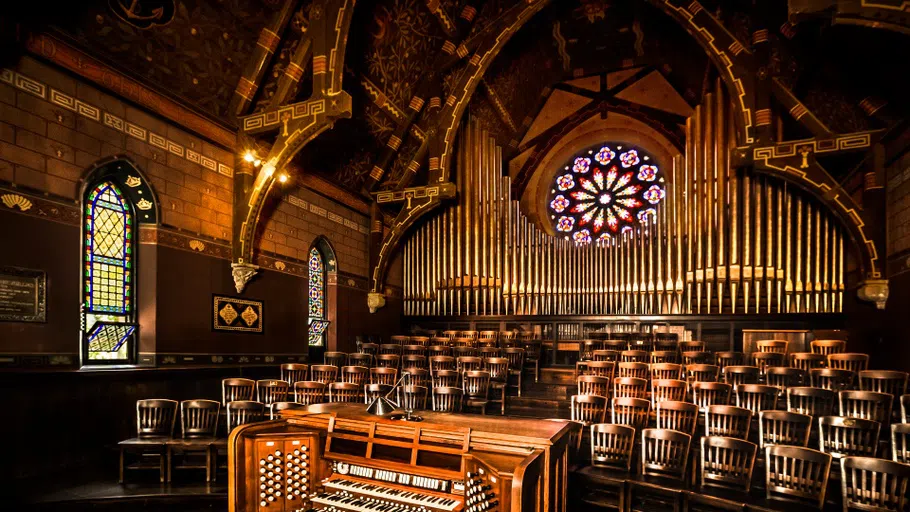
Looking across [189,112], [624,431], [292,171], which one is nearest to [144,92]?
[189,112]

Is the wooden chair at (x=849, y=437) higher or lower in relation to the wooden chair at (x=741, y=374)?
lower

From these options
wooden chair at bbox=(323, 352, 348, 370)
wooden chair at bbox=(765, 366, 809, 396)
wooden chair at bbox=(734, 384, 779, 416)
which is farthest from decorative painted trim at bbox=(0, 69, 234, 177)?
wooden chair at bbox=(765, 366, 809, 396)

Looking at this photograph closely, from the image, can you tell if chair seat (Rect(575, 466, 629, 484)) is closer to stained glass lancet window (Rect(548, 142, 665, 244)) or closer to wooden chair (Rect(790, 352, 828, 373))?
wooden chair (Rect(790, 352, 828, 373))

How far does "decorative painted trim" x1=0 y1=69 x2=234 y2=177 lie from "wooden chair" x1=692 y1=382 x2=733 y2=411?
716cm

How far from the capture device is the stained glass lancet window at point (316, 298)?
402 inches

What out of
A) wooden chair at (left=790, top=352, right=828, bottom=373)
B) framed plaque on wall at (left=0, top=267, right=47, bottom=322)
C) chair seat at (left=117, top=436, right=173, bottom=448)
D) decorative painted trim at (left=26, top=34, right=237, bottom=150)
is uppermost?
decorative painted trim at (left=26, top=34, right=237, bottom=150)

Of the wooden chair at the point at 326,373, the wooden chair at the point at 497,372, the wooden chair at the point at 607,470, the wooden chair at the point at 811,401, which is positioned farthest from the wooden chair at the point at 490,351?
the wooden chair at the point at 811,401

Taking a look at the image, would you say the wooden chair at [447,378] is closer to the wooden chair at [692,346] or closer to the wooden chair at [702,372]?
the wooden chair at [702,372]

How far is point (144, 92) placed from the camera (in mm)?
6949

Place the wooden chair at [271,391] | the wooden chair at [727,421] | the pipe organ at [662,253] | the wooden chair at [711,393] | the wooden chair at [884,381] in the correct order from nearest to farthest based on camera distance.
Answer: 1. the wooden chair at [727,421]
2. the wooden chair at [711,393]
3. the wooden chair at [884,381]
4. the wooden chair at [271,391]
5. the pipe organ at [662,253]

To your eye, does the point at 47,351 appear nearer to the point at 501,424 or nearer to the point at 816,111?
the point at 501,424

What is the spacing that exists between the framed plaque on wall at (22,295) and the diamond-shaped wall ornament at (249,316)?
295 cm

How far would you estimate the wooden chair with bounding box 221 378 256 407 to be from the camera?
6324 millimetres

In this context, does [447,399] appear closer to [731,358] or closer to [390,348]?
[390,348]
